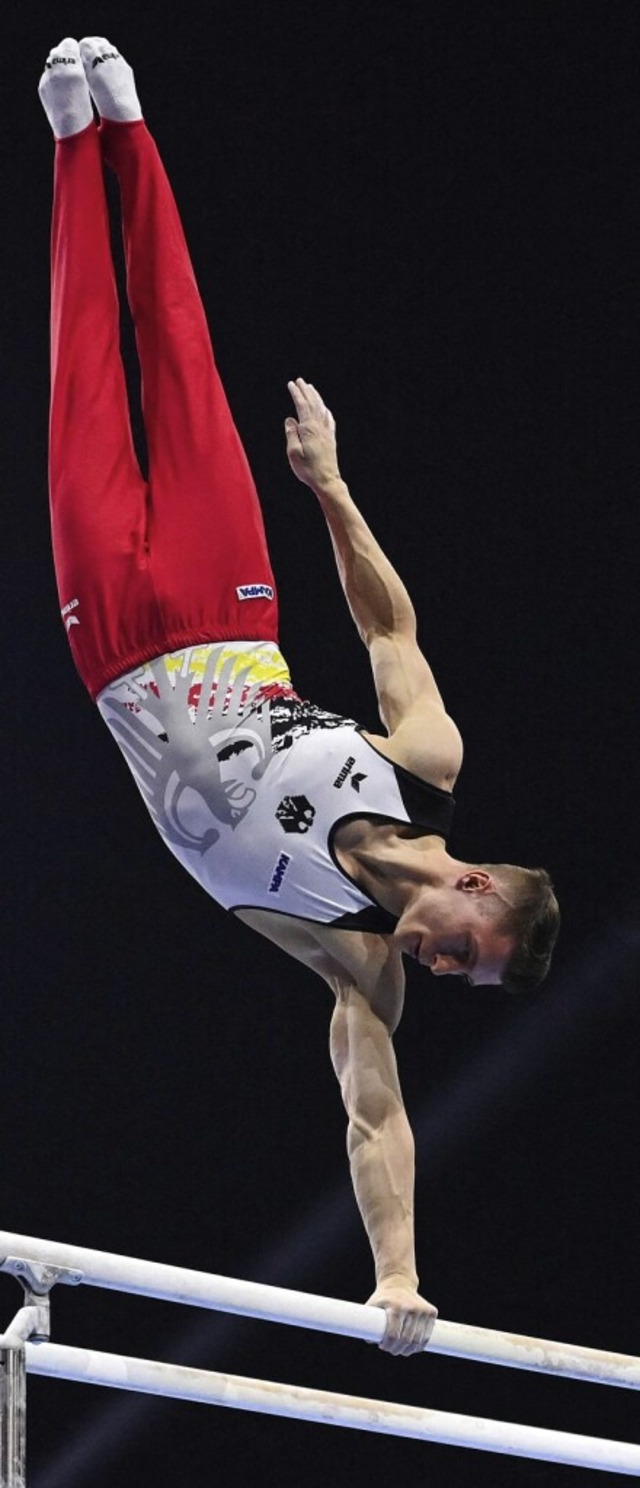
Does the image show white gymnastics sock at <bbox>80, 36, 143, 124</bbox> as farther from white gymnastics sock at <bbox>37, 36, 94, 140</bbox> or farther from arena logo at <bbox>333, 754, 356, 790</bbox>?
arena logo at <bbox>333, 754, 356, 790</bbox>

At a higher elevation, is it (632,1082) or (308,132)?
(308,132)

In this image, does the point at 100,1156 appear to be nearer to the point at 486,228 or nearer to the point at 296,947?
the point at 296,947

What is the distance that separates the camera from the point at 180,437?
3.69m

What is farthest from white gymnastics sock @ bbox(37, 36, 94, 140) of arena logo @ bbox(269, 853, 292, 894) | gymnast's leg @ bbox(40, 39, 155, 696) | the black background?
the black background

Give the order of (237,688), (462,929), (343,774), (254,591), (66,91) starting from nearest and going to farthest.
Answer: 1. (462,929)
2. (343,774)
3. (237,688)
4. (254,591)
5. (66,91)

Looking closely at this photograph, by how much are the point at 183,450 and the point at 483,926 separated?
1067 mm

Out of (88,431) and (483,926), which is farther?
(88,431)

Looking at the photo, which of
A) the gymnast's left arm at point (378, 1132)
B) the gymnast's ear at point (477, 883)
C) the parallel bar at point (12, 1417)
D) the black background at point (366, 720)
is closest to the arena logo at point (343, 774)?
the gymnast's ear at point (477, 883)

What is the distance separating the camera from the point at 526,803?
6.05 meters

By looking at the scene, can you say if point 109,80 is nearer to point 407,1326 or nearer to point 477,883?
point 477,883

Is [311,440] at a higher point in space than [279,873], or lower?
higher

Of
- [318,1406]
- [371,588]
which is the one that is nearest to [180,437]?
[371,588]

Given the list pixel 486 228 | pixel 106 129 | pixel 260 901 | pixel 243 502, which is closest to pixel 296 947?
pixel 260 901

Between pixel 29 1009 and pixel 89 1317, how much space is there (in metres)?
0.86
